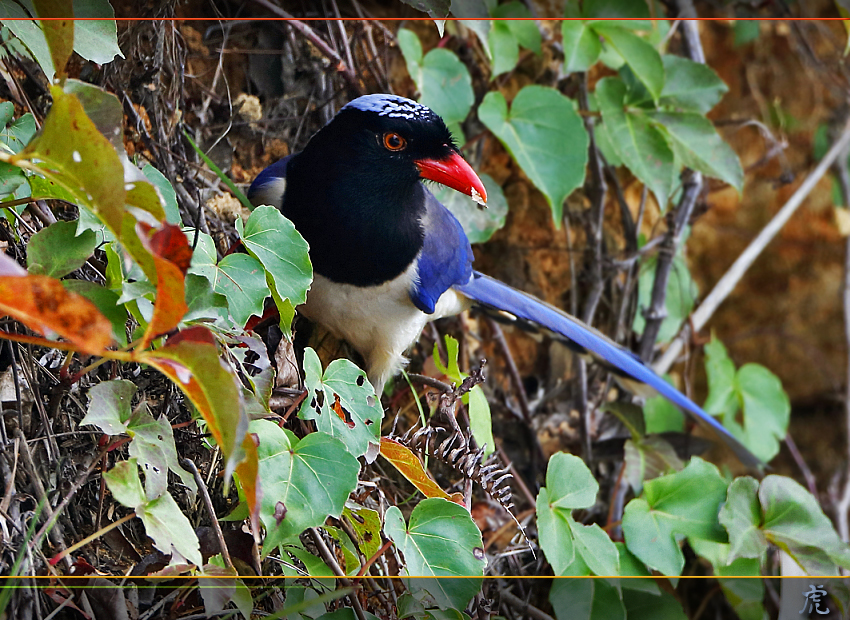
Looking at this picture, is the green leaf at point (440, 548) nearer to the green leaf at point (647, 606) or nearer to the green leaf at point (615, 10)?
the green leaf at point (647, 606)

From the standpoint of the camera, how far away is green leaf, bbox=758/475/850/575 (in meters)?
1.80

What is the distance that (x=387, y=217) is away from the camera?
1.79 m

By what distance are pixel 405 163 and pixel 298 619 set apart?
3.36ft

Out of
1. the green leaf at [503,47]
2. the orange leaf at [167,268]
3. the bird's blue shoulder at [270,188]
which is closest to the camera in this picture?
the orange leaf at [167,268]

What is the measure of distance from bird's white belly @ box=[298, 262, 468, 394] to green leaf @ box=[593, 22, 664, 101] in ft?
3.26

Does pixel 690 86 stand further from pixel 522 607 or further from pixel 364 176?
pixel 522 607

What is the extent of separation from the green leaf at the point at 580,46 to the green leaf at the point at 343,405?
138 cm

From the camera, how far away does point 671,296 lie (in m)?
2.82

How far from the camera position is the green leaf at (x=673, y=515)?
1.83 meters

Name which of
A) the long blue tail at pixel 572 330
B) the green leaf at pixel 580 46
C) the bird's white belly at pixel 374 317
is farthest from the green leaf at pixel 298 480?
the green leaf at pixel 580 46

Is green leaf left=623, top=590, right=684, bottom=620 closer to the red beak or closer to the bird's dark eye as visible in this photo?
the red beak

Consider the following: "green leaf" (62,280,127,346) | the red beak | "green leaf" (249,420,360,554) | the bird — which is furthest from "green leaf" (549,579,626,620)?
"green leaf" (62,280,127,346)

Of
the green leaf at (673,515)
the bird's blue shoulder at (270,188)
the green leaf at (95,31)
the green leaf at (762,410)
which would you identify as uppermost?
the green leaf at (95,31)

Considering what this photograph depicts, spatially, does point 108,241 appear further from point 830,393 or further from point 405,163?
point 830,393
